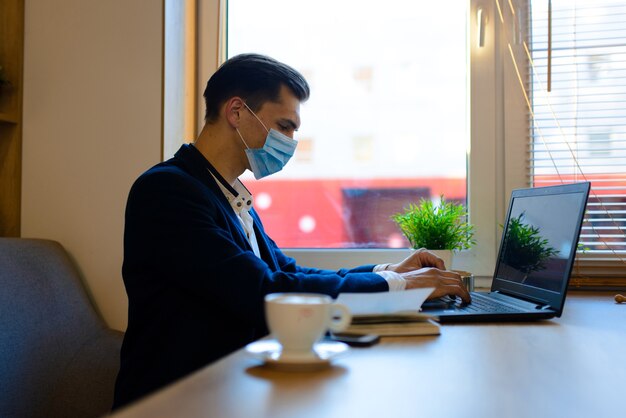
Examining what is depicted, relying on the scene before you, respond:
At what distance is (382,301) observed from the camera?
898 millimetres

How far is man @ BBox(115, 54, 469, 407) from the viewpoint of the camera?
1162 millimetres

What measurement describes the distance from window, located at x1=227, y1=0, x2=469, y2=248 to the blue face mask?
0.55 metres

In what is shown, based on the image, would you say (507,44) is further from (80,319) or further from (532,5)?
(80,319)

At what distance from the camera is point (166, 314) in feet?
4.15

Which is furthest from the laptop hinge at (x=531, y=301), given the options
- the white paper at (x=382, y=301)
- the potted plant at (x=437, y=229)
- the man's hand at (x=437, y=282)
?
the white paper at (x=382, y=301)

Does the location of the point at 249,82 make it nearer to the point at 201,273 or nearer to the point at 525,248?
the point at 201,273

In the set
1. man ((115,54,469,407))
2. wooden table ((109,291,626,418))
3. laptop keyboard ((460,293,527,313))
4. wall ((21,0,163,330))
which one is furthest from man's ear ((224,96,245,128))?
wooden table ((109,291,626,418))

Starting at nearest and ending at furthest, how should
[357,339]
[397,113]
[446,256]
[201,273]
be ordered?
[357,339] → [201,273] → [446,256] → [397,113]

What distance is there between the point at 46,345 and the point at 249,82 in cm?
85

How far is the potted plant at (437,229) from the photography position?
1808mm

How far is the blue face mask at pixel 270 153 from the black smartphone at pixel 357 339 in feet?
2.45

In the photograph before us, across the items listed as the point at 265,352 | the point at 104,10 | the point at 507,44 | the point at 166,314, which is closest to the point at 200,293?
the point at 166,314

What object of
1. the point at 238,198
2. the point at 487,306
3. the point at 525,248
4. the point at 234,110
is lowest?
the point at 487,306

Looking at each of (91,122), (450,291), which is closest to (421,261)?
(450,291)
